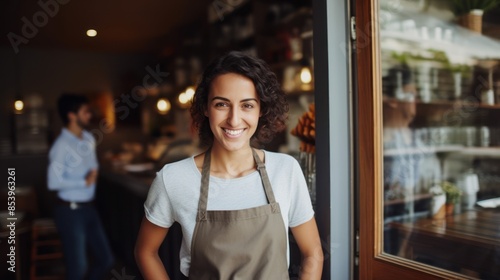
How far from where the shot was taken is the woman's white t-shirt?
4.64 feet

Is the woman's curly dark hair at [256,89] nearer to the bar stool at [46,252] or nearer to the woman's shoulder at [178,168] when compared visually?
the woman's shoulder at [178,168]

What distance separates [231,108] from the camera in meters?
1.40

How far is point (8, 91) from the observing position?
235 inches

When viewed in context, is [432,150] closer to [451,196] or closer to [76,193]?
[451,196]

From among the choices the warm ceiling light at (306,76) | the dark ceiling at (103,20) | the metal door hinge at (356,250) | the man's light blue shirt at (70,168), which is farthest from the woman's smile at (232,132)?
the dark ceiling at (103,20)

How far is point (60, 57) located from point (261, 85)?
6.04m

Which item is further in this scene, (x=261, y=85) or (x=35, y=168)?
(x=35, y=168)

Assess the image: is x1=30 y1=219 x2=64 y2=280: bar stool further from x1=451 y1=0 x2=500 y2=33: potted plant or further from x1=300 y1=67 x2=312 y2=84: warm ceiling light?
x1=451 y1=0 x2=500 y2=33: potted plant

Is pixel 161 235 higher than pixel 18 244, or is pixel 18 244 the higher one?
pixel 161 235

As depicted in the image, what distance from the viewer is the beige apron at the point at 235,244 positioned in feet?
4.55

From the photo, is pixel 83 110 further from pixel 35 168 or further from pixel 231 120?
pixel 35 168

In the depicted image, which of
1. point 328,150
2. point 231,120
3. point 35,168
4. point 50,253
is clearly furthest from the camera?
point 35,168

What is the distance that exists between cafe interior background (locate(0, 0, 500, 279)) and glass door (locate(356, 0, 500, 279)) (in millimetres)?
12

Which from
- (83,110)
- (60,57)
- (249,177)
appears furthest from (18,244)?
(60,57)
